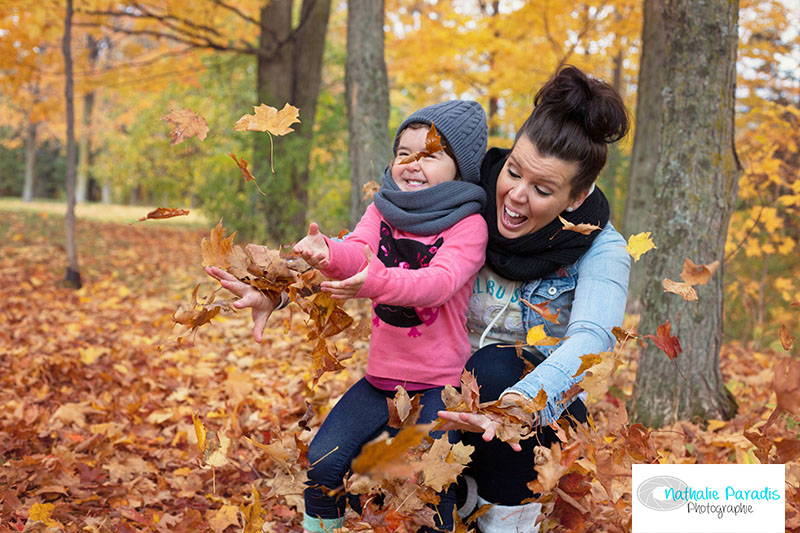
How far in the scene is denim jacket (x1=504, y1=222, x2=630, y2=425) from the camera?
5.51 feet

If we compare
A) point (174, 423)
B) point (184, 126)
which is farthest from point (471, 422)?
point (174, 423)

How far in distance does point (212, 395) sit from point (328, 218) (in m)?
5.21

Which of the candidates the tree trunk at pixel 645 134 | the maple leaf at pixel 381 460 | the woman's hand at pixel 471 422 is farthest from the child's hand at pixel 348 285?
the tree trunk at pixel 645 134

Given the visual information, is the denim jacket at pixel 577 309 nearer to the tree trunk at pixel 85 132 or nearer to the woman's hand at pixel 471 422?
the woman's hand at pixel 471 422

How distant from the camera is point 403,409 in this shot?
169cm

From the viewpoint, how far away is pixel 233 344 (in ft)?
16.3

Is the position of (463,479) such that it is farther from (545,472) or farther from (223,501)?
(223,501)

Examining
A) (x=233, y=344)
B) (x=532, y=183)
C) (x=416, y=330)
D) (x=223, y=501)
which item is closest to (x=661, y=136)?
(x=532, y=183)

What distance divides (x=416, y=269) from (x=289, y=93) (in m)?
7.26

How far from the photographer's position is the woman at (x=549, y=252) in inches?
72.3

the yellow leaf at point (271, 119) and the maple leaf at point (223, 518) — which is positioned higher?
the yellow leaf at point (271, 119)

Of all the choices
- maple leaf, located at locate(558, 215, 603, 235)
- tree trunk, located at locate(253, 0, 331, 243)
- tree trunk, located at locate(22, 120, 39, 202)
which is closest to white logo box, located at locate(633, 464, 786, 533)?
maple leaf, located at locate(558, 215, 603, 235)

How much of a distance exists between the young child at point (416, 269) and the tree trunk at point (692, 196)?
1314mm

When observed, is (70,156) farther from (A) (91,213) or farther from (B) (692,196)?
(A) (91,213)
